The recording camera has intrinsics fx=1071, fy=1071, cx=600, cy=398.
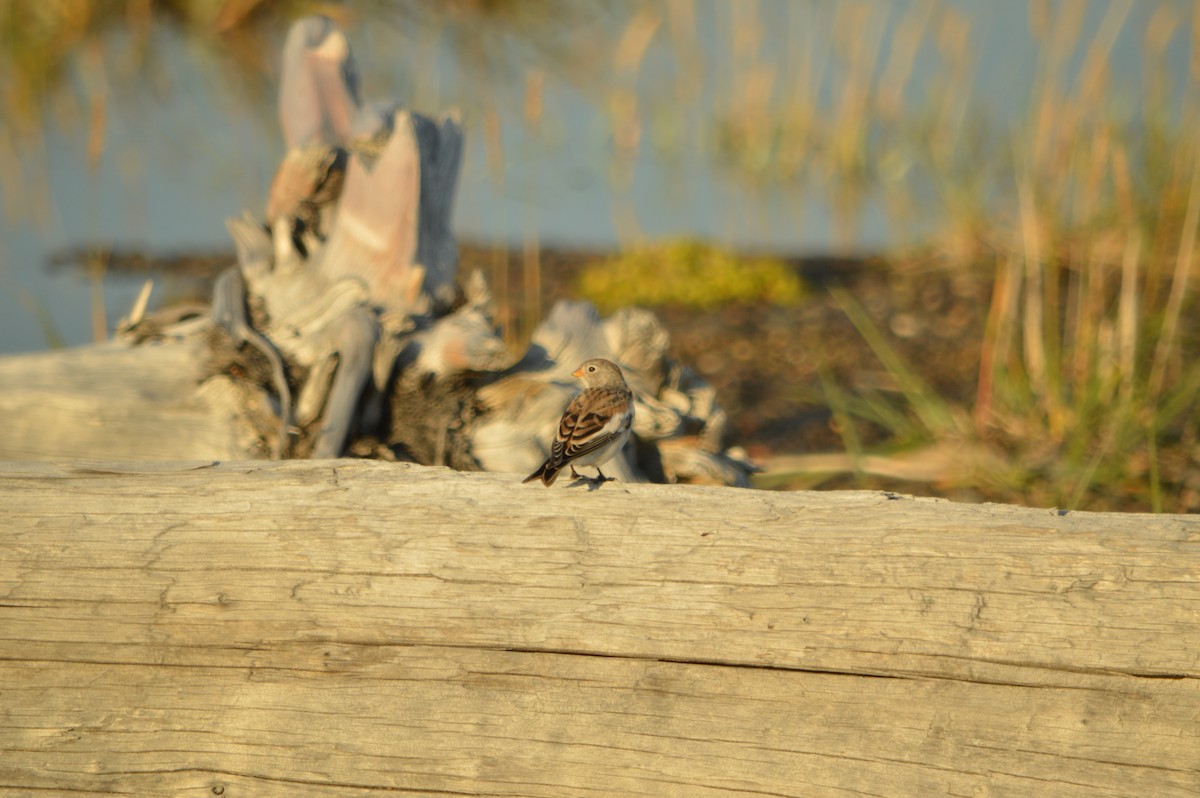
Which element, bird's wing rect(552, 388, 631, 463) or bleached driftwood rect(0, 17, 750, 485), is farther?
bleached driftwood rect(0, 17, 750, 485)

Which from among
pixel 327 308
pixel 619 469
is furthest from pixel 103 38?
pixel 619 469

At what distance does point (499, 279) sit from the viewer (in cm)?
1143

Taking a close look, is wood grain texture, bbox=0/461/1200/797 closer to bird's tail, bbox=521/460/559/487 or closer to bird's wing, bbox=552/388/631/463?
bird's tail, bbox=521/460/559/487

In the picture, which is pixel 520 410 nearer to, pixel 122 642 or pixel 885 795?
pixel 122 642

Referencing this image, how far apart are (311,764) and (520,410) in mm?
2186

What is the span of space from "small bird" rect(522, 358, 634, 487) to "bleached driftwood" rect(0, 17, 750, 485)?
94cm

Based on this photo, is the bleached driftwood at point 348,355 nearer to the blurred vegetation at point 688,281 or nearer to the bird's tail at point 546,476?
the bird's tail at point 546,476

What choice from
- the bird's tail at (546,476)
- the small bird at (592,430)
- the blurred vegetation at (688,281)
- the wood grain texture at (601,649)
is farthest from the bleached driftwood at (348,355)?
the blurred vegetation at (688,281)

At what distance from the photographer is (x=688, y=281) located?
34.7 ft

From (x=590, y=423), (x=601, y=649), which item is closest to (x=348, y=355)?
→ (x=590, y=423)

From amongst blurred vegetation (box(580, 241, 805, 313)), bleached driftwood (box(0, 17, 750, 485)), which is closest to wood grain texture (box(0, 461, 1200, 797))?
bleached driftwood (box(0, 17, 750, 485))

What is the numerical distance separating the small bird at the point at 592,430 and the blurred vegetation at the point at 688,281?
22.3ft

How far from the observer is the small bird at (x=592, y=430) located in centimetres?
309

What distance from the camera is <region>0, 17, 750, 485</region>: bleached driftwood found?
455 centimetres
